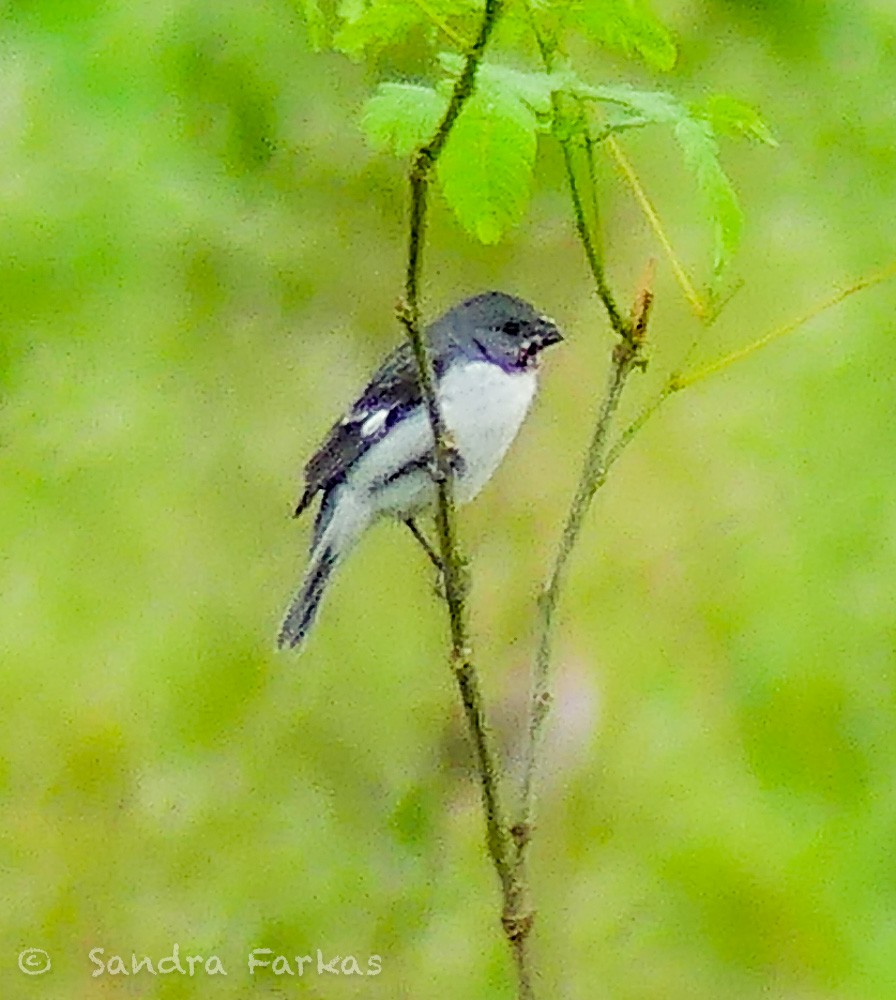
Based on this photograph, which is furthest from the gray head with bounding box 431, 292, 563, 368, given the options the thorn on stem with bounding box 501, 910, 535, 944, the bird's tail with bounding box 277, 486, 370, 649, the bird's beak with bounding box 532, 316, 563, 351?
the thorn on stem with bounding box 501, 910, 535, 944

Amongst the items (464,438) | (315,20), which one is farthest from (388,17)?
(464,438)

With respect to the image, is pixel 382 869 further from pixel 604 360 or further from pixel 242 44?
pixel 242 44

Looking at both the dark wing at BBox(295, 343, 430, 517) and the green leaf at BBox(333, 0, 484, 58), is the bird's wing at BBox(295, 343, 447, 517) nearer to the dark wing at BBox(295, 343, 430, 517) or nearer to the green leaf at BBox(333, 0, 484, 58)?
the dark wing at BBox(295, 343, 430, 517)

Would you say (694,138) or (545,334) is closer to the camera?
(694,138)

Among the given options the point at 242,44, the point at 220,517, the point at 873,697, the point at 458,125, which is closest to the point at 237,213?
the point at 242,44

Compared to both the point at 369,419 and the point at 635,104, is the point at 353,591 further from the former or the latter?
the point at 635,104
